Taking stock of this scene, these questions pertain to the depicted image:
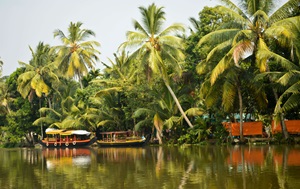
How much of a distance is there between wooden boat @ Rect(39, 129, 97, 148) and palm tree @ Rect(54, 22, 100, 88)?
5.25 meters

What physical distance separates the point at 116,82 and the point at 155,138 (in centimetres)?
509

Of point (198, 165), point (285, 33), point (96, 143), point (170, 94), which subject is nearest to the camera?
point (198, 165)

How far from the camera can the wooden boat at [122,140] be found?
91.6 feet

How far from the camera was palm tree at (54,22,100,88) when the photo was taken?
1387 inches

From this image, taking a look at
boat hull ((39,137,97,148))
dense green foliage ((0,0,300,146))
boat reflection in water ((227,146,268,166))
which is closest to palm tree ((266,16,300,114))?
dense green foliage ((0,0,300,146))

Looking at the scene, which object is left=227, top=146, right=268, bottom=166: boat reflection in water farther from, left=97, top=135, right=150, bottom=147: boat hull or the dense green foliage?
left=97, top=135, right=150, bottom=147: boat hull

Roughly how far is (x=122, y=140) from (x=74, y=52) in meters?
10.7

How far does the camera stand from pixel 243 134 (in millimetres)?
23078

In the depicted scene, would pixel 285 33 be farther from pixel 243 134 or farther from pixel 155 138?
pixel 155 138

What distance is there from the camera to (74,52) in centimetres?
3531

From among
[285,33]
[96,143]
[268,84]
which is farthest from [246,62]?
[96,143]

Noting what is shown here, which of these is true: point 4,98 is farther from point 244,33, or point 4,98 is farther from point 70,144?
point 244,33

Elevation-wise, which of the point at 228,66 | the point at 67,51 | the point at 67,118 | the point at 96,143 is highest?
the point at 67,51

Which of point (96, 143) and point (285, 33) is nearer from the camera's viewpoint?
point (285, 33)
